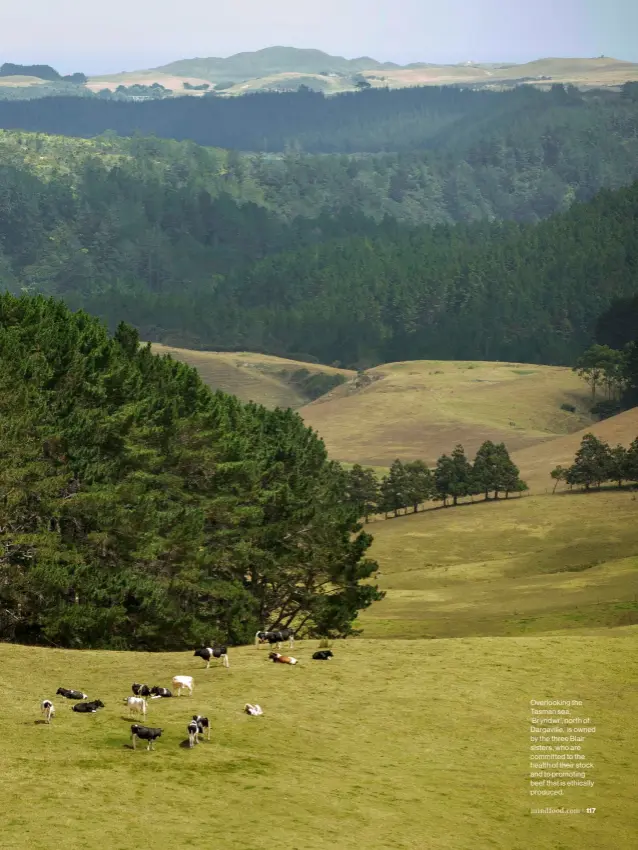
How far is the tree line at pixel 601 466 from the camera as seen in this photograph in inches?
6275

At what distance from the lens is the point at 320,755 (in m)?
44.9

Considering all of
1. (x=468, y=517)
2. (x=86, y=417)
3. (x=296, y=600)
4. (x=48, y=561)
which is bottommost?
(x=468, y=517)

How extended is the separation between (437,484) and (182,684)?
120 metres

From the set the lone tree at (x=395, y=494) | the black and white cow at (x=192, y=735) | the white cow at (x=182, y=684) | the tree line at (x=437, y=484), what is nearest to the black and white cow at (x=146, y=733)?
the black and white cow at (x=192, y=735)

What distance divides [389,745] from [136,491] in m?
31.4

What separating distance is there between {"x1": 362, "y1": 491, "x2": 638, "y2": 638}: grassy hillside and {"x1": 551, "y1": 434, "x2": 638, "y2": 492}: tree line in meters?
2.54

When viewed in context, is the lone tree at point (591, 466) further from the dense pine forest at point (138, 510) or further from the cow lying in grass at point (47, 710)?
the cow lying in grass at point (47, 710)

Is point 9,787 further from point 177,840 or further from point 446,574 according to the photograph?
point 446,574

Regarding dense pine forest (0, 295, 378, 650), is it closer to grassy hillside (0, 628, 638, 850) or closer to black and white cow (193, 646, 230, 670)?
grassy hillside (0, 628, 638, 850)

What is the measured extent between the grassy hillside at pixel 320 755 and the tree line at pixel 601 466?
101201mm

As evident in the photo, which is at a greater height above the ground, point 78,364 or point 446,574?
point 78,364

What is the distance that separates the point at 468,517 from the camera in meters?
156

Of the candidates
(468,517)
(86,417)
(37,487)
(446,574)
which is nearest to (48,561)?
(37,487)

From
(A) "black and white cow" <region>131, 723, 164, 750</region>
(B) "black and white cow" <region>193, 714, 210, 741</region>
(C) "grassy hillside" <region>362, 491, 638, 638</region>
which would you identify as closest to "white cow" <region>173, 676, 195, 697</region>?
(B) "black and white cow" <region>193, 714, 210, 741</region>
